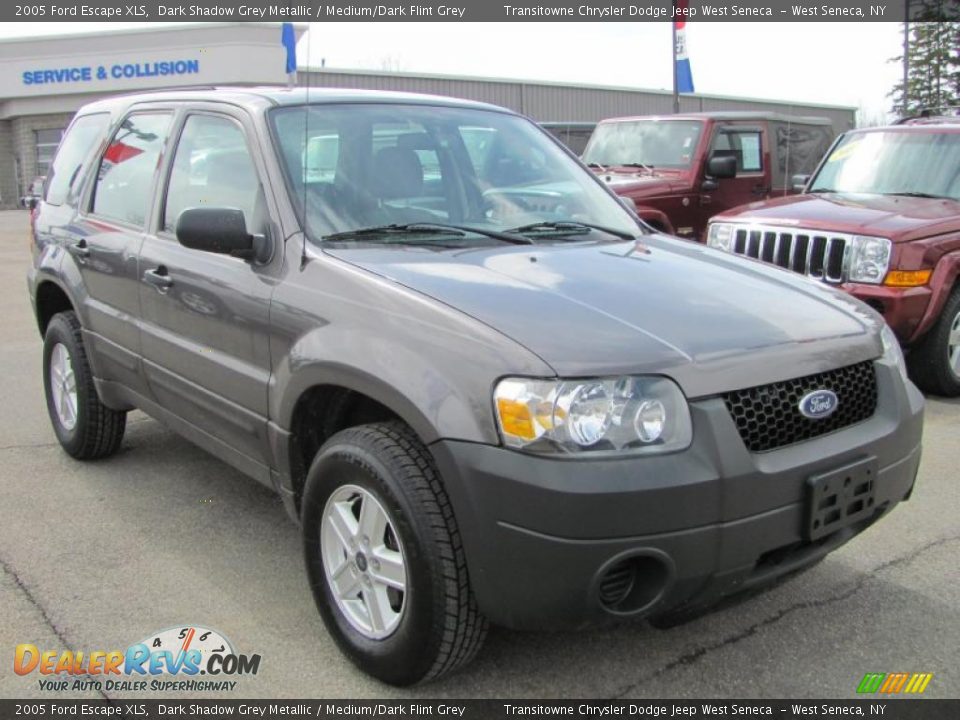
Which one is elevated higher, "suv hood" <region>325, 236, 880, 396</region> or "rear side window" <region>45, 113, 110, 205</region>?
"rear side window" <region>45, 113, 110, 205</region>

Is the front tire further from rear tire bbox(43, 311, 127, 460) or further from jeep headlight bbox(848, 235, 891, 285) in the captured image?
jeep headlight bbox(848, 235, 891, 285)

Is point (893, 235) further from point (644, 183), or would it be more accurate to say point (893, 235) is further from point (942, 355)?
point (644, 183)

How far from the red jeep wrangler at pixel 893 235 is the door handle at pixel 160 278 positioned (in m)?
4.40

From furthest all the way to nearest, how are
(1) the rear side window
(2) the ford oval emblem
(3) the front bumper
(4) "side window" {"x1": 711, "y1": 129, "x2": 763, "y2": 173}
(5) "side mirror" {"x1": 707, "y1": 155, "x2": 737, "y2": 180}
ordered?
(4) "side window" {"x1": 711, "y1": 129, "x2": 763, "y2": 173} → (5) "side mirror" {"x1": 707, "y1": 155, "x2": 737, "y2": 180} → (1) the rear side window → (2) the ford oval emblem → (3) the front bumper

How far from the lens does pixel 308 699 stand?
2.82 meters

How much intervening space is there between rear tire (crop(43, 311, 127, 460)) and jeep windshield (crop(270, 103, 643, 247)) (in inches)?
80.1

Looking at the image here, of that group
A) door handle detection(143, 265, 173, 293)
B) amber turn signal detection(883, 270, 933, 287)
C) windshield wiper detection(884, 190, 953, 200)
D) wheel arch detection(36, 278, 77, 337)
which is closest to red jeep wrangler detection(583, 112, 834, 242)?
windshield wiper detection(884, 190, 953, 200)

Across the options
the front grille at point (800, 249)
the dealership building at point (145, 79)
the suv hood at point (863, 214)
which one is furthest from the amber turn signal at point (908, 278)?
the dealership building at point (145, 79)

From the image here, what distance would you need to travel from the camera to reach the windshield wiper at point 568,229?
142 inches

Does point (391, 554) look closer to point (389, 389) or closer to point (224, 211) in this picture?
point (389, 389)

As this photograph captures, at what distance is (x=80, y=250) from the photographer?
15.3 ft

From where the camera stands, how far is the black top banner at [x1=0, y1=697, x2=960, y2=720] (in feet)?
8.95

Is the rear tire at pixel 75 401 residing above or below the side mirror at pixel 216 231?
below

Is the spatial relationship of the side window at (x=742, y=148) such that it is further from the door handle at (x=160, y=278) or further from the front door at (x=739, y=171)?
the door handle at (x=160, y=278)
